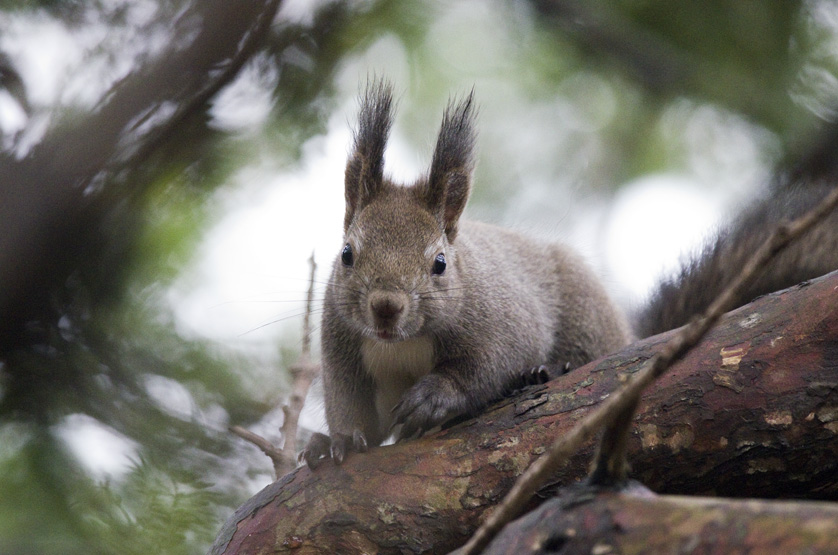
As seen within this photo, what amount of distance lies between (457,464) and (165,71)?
169 centimetres

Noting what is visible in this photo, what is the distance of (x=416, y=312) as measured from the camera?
321 cm

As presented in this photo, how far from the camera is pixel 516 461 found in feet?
8.89

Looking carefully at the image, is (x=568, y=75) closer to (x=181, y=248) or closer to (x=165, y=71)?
(x=181, y=248)

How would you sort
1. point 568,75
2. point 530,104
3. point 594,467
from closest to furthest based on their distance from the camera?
point 594,467, point 568,75, point 530,104

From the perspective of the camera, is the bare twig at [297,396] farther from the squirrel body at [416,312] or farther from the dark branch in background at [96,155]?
the dark branch in background at [96,155]

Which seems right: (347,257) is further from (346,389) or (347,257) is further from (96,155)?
(96,155)

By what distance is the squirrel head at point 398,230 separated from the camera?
3.17 m

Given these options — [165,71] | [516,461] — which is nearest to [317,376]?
[516,461]

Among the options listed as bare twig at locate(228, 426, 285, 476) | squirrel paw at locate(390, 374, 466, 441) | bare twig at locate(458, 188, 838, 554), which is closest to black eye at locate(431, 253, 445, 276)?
squirrel paw at locate(390, 374, 466, 441)

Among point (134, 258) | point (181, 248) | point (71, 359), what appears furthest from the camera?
point (181, 248)

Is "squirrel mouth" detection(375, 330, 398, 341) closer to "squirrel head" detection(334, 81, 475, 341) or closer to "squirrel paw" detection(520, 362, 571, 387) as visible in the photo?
"squirrel head" detection(334, 81, 475, 341)

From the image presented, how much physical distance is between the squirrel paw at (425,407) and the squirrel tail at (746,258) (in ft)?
4.58

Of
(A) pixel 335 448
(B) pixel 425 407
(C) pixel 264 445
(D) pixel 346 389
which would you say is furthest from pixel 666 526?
(D) pixel 346 389

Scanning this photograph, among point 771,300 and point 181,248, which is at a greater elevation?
point 181,248
